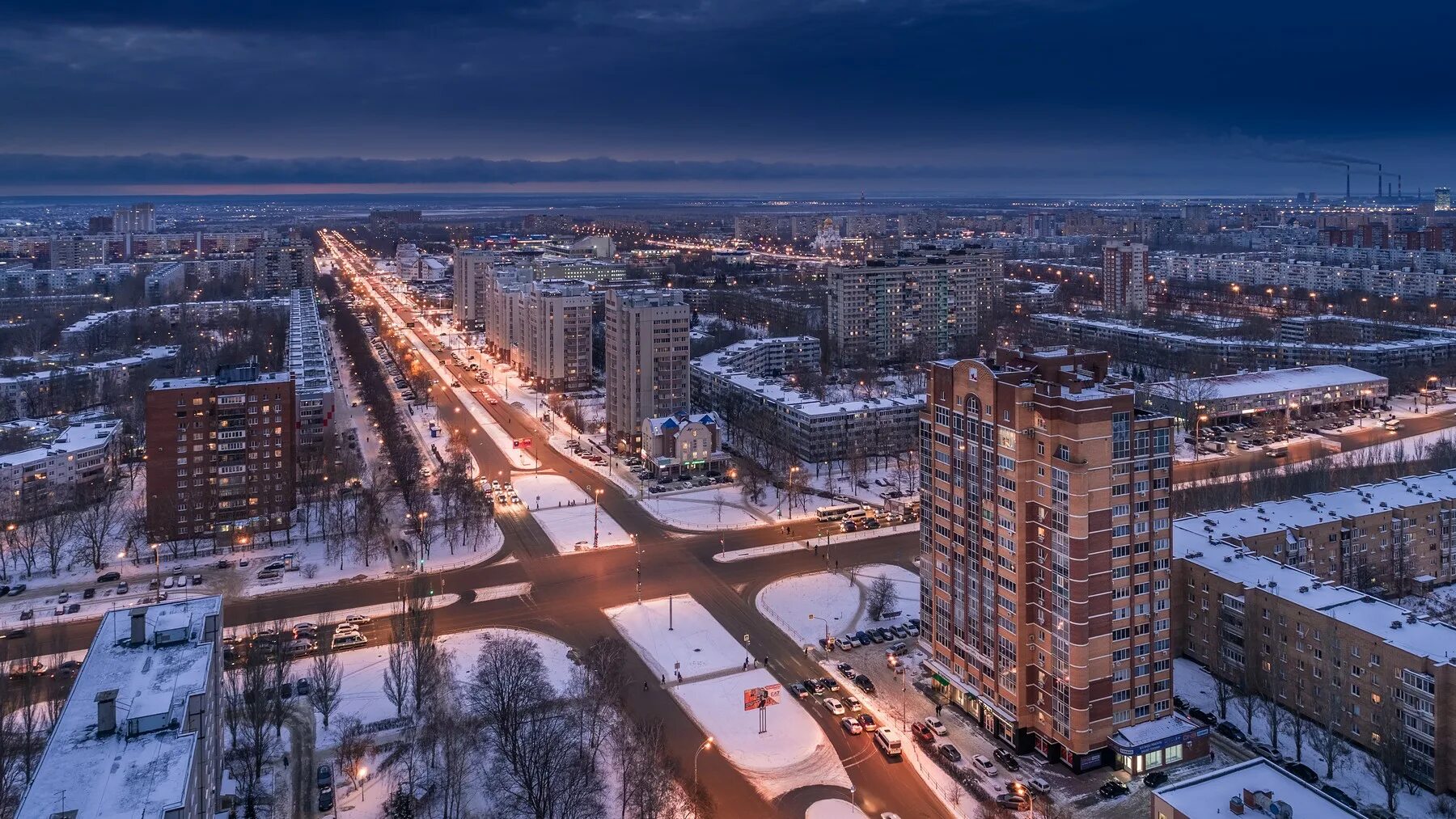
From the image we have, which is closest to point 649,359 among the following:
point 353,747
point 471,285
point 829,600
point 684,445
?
point 684,445

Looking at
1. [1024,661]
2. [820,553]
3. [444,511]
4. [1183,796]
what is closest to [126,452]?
[444,511]

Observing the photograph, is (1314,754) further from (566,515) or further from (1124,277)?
(1124,277)

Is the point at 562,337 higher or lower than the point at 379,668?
higher

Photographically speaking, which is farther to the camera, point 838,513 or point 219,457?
point 838,513

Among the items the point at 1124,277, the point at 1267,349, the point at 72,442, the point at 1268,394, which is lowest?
the point at 72,442

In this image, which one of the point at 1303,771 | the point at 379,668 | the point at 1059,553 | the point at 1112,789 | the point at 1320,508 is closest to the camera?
the point at 1112,789

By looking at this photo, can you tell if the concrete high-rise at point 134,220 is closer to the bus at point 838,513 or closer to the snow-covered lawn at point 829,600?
the bus at point 838,513
